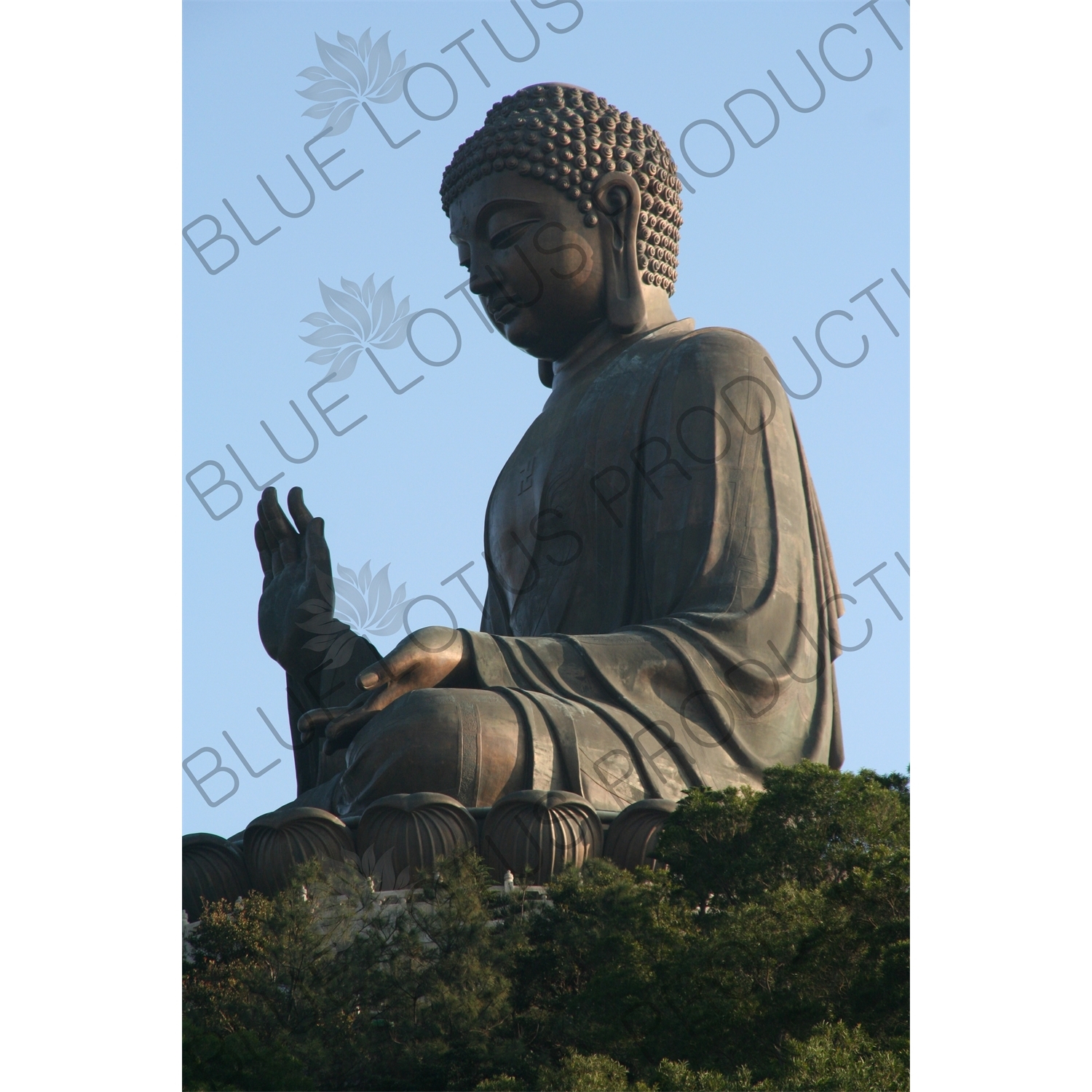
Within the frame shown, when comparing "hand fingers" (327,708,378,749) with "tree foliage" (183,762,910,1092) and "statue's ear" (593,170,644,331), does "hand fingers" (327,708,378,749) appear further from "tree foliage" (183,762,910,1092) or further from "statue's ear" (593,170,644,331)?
"statue's ear" (593,170,644,331)

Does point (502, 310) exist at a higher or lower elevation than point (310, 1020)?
higher

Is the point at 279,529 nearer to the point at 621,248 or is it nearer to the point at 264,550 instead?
the point at 264,550

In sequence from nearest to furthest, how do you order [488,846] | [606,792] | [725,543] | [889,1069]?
[889,1069] → [488,846] → [606,792] → [725,543]

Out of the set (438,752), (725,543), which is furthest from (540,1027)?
(725,543)

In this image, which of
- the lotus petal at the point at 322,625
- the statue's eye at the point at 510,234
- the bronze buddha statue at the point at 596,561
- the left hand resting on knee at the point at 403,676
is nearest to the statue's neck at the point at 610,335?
the bronze buddha statue at the point at 596,561

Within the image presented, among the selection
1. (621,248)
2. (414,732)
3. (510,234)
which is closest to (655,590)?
(414,732)

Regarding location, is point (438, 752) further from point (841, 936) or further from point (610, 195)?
point (610, 195)
